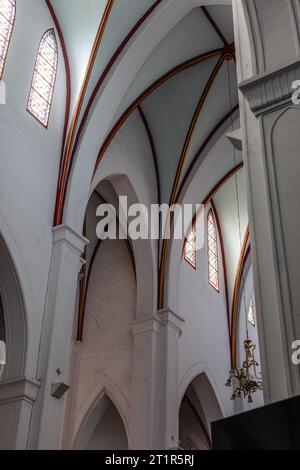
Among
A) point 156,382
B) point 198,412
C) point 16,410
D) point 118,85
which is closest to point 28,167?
point 118,85

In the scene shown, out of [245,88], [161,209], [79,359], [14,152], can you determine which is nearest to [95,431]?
[79,359]

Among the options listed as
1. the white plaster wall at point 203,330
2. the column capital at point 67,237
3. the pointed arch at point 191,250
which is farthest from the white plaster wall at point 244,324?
the column capital at point 67,237

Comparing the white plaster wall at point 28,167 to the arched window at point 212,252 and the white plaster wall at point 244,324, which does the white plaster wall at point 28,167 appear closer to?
the arched window at point 212,252

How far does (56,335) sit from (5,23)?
555cm

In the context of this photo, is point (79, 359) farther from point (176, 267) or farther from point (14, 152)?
point (14, 152)

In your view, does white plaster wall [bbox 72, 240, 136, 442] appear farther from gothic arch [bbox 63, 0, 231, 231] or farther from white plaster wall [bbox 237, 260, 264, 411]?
gothic arch [bbox 63, 0, 231, 231]

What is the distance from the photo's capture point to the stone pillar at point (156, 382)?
13188 millimetres

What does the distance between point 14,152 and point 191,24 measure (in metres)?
5.47

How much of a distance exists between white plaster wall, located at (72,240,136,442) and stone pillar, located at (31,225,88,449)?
4.70 meters

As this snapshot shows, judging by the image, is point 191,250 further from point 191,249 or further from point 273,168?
point 273,168

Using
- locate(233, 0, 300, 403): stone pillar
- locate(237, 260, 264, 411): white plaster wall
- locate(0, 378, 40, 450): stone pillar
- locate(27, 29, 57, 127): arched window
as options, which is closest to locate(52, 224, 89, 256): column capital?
locate(27, 29, 57, 127): arched window

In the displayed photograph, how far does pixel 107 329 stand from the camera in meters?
16.0

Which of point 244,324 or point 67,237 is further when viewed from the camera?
point 244,324

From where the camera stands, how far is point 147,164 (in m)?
15.6
